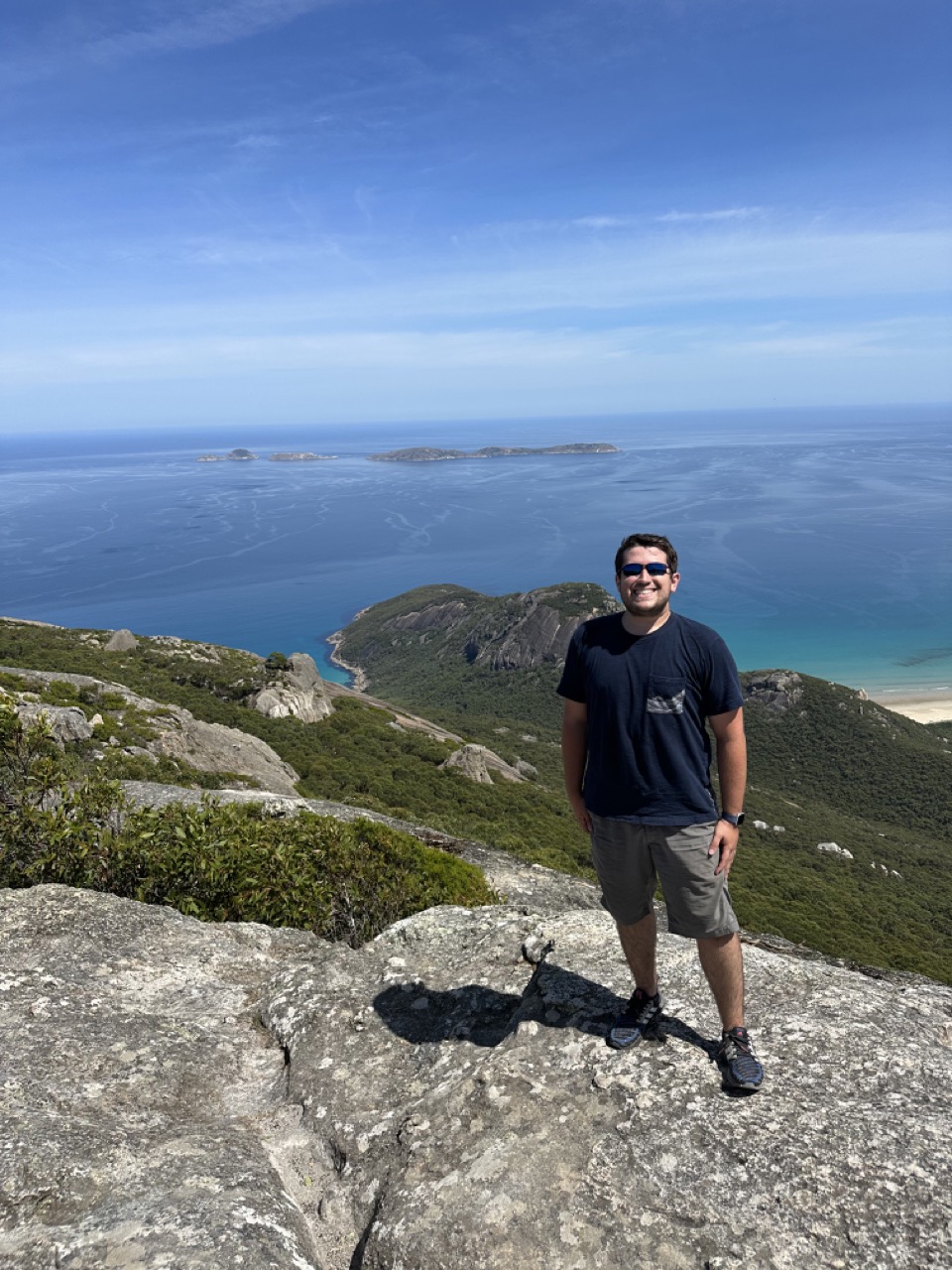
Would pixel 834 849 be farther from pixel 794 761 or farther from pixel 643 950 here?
pixel 643 950

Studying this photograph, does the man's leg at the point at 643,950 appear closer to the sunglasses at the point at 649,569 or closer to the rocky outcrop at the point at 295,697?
the sunglasses at the point at 649,569

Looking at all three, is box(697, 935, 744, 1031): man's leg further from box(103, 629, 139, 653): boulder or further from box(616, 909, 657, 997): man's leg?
box(103, 629, 139, 653): boulder

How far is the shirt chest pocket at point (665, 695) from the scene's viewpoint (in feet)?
14.9

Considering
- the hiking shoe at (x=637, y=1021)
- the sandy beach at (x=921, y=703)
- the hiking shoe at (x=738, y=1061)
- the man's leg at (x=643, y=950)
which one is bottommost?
the sandy beach at (x=921, y=703)

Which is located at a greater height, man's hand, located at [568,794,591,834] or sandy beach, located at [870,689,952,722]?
man's hand, located at [568,794,591,834]

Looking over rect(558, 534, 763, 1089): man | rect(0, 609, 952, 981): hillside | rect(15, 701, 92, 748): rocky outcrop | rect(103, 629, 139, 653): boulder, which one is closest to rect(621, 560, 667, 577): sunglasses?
rect(558, 534, 763, 1089): man

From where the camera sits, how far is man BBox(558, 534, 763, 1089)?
4.57 meters

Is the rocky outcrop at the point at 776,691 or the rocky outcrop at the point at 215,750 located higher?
the rocky outcrop at the point at 215,750

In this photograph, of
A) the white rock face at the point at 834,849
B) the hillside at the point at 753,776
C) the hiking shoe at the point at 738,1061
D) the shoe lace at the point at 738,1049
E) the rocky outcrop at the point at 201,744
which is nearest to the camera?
the hiking shoe at the point at 738,1061

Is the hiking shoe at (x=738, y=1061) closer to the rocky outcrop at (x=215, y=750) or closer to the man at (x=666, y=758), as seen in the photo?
the man at (x=666, y=758)

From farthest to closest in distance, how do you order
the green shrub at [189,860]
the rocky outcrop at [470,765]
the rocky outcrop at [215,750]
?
the rocky outcrop at [470,765] < the rocky outcrop at [215,750] < the green shrub at [189,860]

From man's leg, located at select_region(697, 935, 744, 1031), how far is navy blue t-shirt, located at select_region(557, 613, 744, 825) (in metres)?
0.92

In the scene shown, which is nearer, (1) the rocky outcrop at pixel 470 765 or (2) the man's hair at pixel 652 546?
(2) the man's hair at pixel 652 546

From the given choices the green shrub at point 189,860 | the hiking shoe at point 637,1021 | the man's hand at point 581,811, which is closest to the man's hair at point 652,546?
the man's hand at point 581,811
